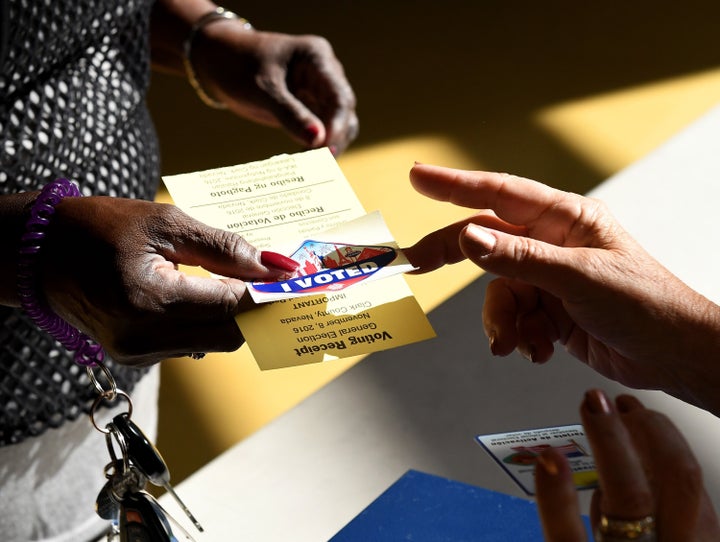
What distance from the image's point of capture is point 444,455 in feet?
3.01

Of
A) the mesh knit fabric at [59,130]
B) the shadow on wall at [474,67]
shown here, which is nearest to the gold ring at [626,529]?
the mesh knit fabric at [59,130]

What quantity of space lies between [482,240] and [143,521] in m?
0.36

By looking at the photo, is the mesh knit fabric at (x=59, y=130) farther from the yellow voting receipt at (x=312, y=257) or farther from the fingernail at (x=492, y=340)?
the fingernail at (x=492, y=340)

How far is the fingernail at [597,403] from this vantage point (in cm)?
57

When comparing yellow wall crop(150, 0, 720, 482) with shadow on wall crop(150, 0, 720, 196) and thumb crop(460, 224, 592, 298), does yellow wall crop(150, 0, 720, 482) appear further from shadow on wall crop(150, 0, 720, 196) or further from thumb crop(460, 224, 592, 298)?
thumb crop(460, 224, 592, 298)

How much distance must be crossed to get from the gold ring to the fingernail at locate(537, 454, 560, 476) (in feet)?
0.12

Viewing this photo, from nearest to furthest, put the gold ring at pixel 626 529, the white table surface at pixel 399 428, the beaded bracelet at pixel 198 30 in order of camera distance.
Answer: the gold ring at pixel 626 529, the white table surface at pixel 399 428, the beaded bracelet at pixel 198 30

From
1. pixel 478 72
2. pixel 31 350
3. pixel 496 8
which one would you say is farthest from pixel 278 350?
pixel 496 8

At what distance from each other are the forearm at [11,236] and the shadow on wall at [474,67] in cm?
203

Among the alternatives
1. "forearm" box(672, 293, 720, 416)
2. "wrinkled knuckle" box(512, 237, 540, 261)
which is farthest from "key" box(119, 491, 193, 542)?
"forearm" box(672, 293, 720, 416)

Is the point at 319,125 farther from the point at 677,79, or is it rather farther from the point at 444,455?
the point at 677,79

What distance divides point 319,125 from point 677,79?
7.25ft

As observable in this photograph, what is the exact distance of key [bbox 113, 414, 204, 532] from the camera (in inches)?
29.7

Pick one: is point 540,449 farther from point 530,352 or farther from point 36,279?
point 36,279
